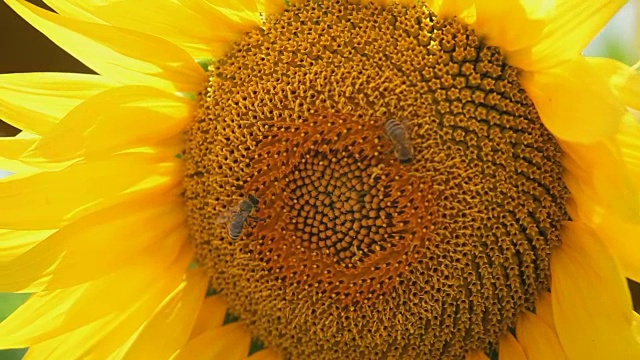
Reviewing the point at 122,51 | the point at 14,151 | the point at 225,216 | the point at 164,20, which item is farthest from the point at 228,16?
the point at 14,151

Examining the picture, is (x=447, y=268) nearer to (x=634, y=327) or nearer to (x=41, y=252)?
(x=634, y=327)

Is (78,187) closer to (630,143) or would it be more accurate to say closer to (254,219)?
(254,219)

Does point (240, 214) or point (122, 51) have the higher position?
point (122, 51)

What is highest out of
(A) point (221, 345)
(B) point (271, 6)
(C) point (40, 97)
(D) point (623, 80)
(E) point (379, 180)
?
(D) point (623, 80)

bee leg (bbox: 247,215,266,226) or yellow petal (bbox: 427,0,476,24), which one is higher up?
yellow petal (bbox: 427,0,476,24)

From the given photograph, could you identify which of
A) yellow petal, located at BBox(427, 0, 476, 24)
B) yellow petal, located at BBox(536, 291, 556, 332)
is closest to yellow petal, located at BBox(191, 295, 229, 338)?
yellow petal, located at BBox(536, 291, 556, 332)

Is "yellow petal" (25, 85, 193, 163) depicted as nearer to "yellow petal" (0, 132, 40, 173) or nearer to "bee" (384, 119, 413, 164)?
"yellow petal" (0, 132, 40, 173)
